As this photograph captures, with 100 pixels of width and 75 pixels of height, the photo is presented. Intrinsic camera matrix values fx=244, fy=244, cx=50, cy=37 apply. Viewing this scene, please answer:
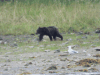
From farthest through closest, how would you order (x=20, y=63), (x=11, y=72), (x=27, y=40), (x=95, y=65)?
(x=27, y=40)
(x=20, y=63)
(x=95, y=65)
(x=11, y=72)

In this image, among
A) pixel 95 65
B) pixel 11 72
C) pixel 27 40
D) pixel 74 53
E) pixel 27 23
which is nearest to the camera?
pixel 11 72

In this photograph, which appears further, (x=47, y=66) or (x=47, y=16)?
(x=47, y=16)

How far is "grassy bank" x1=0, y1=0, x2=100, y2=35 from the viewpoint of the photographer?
1188cm

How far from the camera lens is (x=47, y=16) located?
1301 cm

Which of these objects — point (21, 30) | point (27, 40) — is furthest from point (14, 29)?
point (27, 40)

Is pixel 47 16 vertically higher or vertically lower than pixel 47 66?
higher

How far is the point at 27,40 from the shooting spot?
32.2ft

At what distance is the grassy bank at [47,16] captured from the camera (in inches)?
468

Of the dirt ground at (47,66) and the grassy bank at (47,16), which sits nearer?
the dirt ground at (47,66)

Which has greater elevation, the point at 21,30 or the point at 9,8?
the point at 9,8

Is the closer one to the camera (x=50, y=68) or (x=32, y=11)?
(x=50, y=68)

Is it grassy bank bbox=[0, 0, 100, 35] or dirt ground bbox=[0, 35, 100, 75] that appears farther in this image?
grassy bank bbox=[0, 0, 100, 35]

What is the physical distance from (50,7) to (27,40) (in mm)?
4772

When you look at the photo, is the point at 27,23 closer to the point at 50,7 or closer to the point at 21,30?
the point at 21,30
